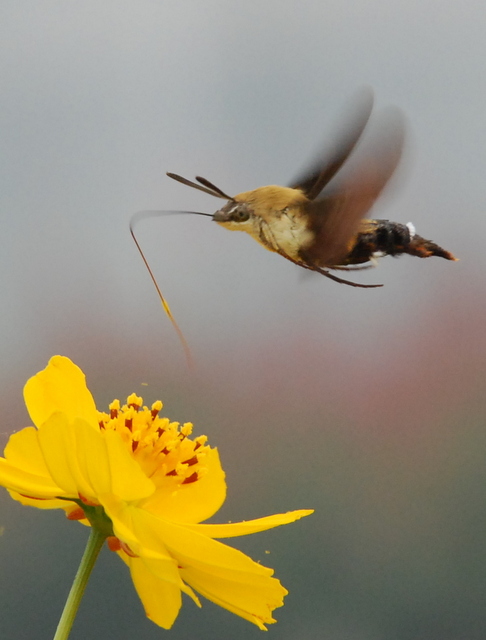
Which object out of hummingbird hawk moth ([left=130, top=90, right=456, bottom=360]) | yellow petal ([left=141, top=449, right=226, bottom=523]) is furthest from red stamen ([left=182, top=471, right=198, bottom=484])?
hummingbird hawk moth ([left=130, top=90, right=456, bottom=360])

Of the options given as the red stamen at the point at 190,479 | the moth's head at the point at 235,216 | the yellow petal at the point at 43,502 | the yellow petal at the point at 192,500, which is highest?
the moth's head at the point at 235,216

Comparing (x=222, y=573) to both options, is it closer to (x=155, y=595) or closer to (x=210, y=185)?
(x=155, y=595)

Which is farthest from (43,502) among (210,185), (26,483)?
(210,185)

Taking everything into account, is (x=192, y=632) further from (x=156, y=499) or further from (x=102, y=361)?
(x=156, y=499)

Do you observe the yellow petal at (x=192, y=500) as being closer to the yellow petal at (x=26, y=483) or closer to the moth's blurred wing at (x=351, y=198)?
the yellow petal at (x=26, y=483)

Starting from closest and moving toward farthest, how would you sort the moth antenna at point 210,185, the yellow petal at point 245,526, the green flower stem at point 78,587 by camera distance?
the green flower stem at point 78,587 → the yellow petal at point 245,526 → the moth antenna at point 210,185

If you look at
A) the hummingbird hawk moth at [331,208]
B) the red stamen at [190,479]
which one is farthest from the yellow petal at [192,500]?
the hummingbird hawk moth at [331,208]
